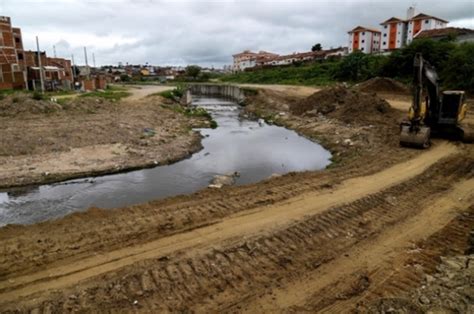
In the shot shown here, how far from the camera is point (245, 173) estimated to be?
13531 mm

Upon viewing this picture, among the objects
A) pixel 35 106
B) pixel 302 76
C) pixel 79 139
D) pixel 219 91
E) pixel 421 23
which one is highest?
pixel 421 23

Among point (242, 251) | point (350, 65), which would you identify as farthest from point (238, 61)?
point (242, 251)

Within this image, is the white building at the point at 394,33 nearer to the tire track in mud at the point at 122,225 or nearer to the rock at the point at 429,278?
the tire track in mud at the point at 122,225

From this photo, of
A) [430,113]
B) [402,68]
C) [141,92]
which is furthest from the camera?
[141,92]

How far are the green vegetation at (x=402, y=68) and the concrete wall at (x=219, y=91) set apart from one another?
906cm

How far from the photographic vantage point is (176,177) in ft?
42.2

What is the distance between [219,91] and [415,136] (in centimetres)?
4734

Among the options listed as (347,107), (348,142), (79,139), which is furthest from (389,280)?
(347,107)

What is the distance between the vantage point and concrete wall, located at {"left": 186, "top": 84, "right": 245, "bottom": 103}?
4646cm

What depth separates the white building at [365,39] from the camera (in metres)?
74.1

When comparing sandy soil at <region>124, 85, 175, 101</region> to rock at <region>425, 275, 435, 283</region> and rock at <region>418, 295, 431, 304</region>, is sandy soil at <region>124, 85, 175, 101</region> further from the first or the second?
rock at <region>418, 295, 431, 304</region>

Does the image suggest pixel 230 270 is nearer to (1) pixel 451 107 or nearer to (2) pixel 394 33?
(1) pixel 451 107

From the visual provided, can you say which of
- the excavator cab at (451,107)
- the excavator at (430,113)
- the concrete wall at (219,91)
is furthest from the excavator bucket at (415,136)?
the concrete wall at (219,91)

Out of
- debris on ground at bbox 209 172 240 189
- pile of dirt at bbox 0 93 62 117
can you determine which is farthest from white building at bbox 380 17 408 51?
debris on ground at bbox 209 172 240 189
